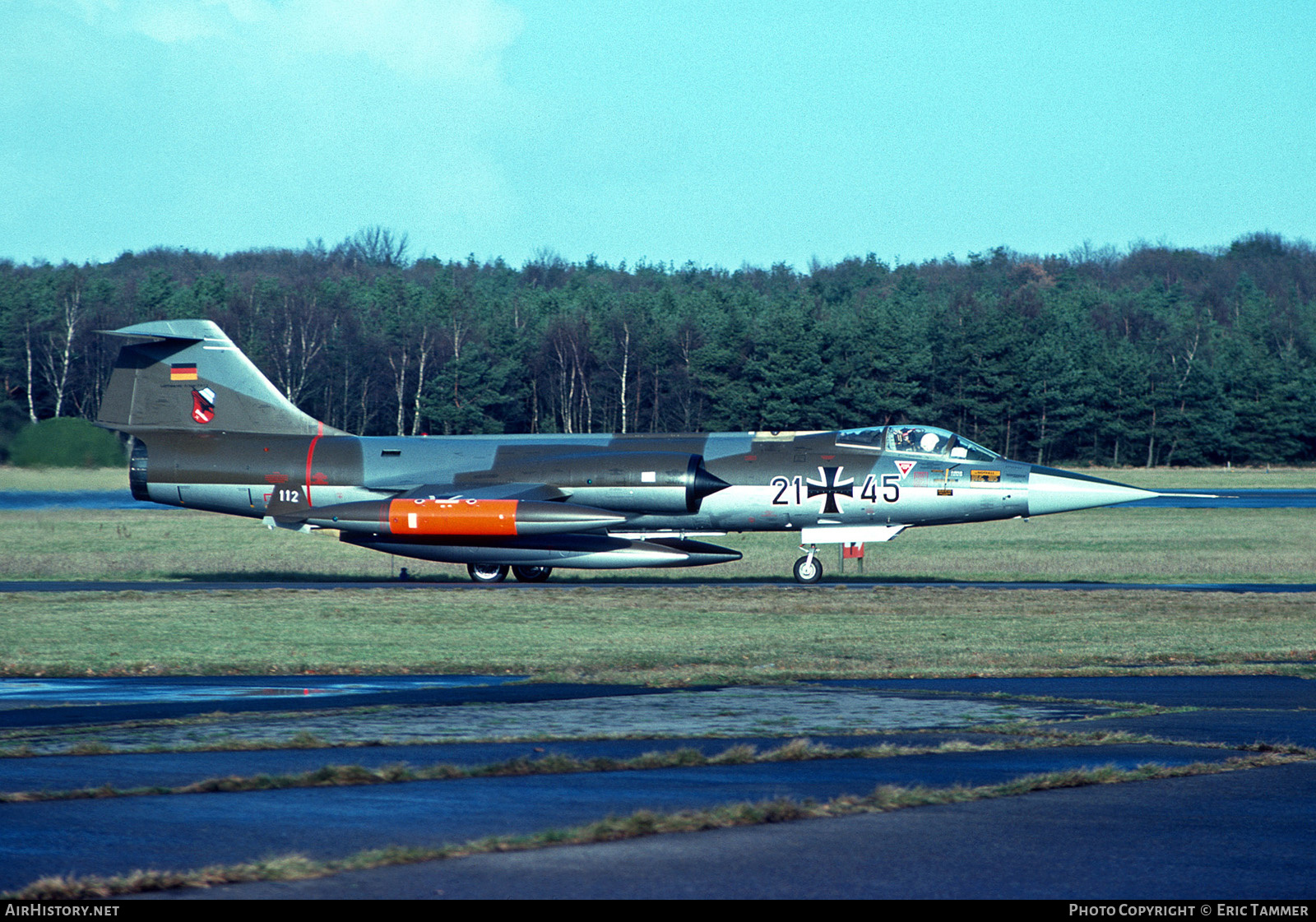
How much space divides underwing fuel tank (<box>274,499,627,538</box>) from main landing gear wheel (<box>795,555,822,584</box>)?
3651 mm

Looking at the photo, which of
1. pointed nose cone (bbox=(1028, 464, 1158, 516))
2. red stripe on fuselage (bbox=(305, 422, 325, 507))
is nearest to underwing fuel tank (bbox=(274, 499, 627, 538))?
red stripe on fuselage (bbox=(305, 422, 325, 507))

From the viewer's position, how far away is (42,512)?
45625mm

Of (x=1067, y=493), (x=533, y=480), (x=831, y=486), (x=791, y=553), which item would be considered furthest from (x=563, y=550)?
(x=791, y=553)

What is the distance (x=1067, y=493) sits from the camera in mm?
24953

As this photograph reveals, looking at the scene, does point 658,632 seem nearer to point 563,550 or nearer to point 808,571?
point 563,550

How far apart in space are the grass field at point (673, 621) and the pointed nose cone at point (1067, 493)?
2.08m

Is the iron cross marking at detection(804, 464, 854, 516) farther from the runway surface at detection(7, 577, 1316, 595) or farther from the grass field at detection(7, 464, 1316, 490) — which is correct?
the grass field at detection(7, 464, 1316, 490)

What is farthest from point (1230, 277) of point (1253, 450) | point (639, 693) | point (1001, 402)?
point (639, 693)

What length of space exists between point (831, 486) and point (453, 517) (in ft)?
23.6

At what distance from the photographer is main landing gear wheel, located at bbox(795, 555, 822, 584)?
25484 millimetres

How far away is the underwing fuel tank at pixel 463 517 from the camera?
2392cm

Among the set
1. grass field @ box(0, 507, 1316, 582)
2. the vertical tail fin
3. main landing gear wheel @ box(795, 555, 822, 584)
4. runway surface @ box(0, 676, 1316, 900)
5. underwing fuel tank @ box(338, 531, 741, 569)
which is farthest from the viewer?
grass field @ box(0, 507, 1316, 582)

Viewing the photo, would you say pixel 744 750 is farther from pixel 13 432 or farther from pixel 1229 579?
pixel 13 432

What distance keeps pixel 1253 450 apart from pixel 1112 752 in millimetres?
91028
